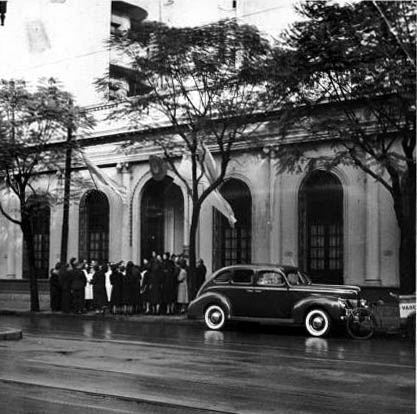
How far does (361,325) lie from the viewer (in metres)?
16.8

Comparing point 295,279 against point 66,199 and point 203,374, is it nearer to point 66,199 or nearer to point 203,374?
point 203,374

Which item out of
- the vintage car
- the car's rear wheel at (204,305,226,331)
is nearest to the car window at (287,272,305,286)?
the vintage car

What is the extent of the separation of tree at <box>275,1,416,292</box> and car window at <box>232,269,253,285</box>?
11.3 feet

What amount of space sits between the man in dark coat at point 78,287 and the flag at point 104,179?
3.93 meters

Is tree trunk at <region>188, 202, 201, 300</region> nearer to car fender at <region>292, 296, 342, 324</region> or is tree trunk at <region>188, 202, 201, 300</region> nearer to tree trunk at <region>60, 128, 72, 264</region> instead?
tree trunk at <region>60, 128, 72, 264</region>

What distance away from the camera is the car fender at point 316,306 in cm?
1679

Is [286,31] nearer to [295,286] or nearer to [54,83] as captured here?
[295,286]

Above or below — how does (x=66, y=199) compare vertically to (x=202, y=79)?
below

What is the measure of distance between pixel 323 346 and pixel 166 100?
995 centimetres

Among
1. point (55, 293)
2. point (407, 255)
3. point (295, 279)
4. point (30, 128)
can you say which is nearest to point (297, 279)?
point (295, 279)

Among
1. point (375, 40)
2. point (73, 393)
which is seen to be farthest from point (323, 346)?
point (73, 393)

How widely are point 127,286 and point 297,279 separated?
729 centimetres

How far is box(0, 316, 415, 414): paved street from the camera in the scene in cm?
821

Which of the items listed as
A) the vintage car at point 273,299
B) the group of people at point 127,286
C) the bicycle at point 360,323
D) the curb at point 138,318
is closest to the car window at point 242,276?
the vintage car at point 273,299
